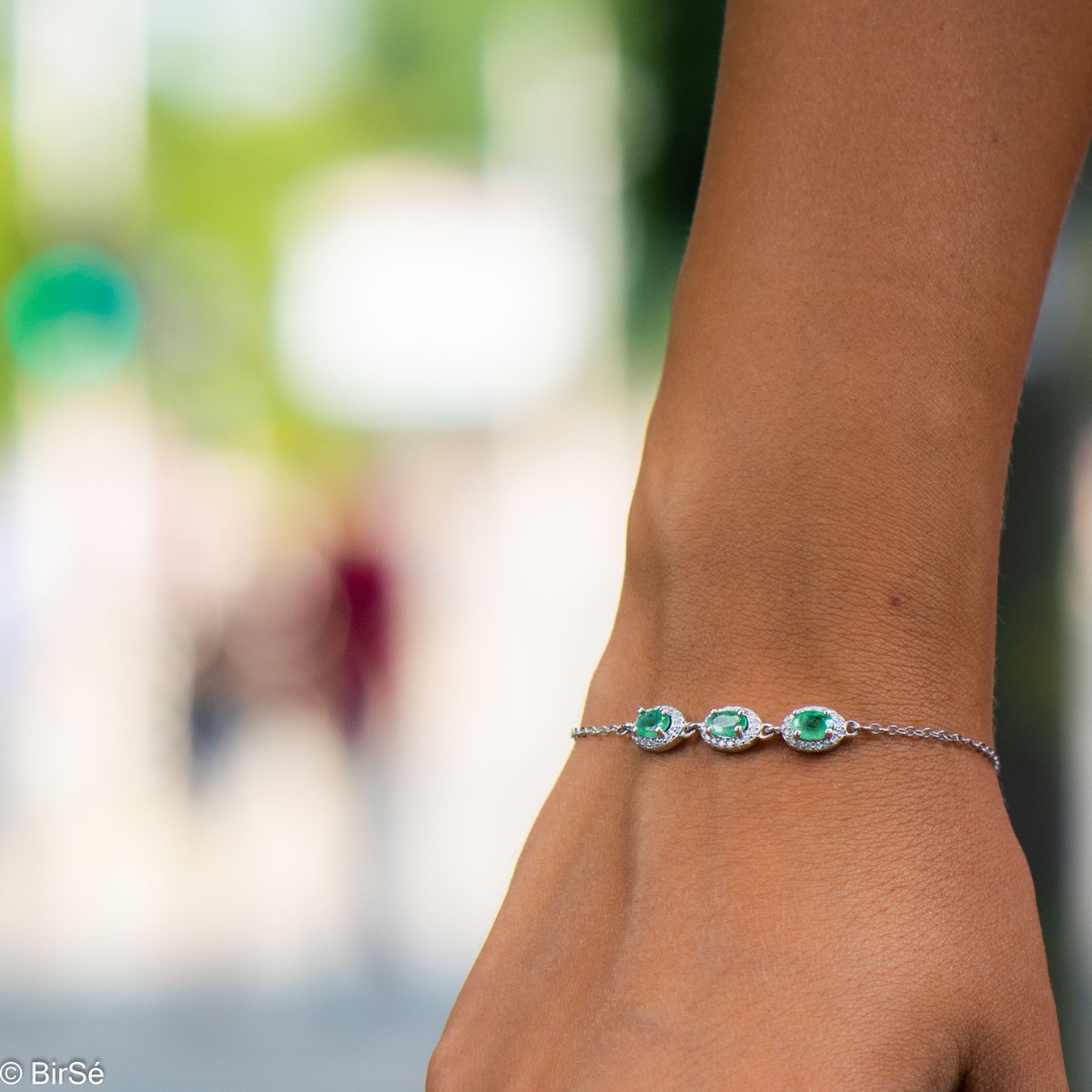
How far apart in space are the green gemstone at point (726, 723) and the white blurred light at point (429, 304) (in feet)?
26.8

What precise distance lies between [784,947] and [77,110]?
9.70m

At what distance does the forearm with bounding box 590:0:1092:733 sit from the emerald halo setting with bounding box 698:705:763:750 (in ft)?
0.03

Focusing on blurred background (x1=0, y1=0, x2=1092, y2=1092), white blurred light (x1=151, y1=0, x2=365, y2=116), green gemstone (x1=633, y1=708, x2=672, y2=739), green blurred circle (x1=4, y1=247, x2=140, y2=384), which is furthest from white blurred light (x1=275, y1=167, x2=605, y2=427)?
green gemstone (x1=633, y1=708, x2=672, y2=739)

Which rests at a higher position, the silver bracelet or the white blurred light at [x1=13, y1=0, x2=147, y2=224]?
the white blurred light at [x1=13, y1=0, x2=147, y2=224]

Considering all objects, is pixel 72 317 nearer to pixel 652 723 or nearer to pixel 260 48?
pixel 260 48

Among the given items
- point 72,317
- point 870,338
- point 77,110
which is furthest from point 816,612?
point 77,110

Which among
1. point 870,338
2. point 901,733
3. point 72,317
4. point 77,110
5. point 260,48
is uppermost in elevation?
point 260,48

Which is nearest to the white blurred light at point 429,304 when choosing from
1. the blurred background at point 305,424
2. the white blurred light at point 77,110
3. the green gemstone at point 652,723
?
the blurred background at point 305,424

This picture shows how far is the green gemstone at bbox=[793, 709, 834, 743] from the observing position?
0.80 meters

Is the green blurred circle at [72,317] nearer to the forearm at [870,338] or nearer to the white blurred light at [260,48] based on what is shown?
the white blurred light at [260,48]

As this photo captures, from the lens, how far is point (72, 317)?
9289 millimetres

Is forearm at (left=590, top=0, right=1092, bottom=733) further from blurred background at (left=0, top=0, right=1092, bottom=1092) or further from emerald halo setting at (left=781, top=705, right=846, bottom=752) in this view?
blurred background at (left=0, top=0, right=1092, bottom=1092)

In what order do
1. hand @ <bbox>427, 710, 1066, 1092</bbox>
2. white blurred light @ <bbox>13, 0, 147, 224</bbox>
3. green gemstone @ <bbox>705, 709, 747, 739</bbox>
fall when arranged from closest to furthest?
hand @ <bbox>427, 710, 1066, 1092</bbox> < green gemstone @ <bbox>705, 709, 747, 739</bbox> < white blurred light @ <bbox>13, 0, 147, 224</bbox>

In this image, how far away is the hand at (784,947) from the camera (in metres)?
0.71
